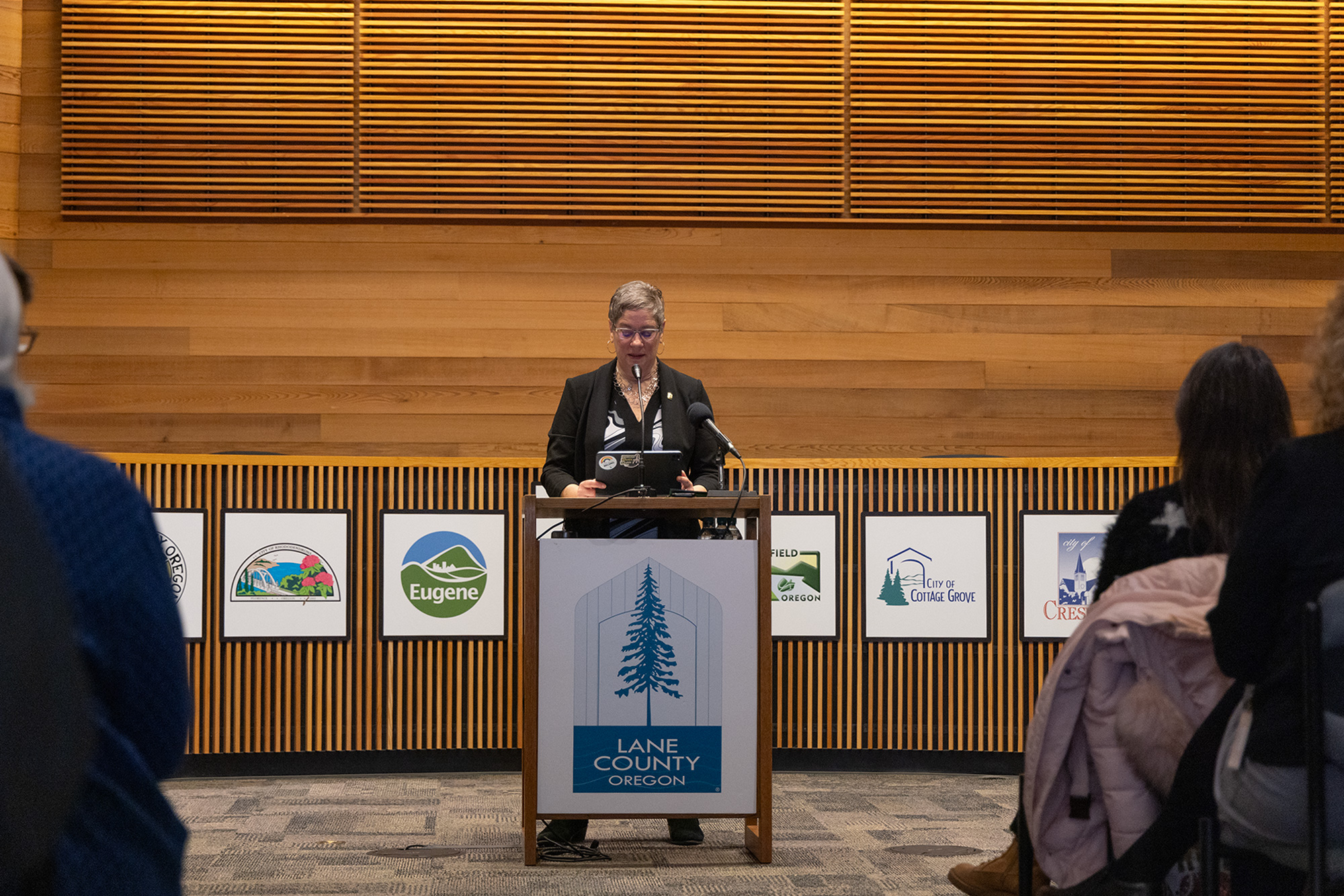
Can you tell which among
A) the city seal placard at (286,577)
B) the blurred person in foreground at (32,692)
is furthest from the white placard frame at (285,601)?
the blurred person in foreground at (32,692)

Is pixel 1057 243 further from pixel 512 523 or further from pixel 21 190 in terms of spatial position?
pixel 21 190

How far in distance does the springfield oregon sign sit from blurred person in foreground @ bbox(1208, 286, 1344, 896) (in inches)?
60.5

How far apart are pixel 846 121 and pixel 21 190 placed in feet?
11.8

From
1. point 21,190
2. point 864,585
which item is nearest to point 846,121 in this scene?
point 864,585

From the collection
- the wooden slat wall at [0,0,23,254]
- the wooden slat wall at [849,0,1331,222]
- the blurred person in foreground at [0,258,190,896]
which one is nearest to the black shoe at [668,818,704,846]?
the blurred person in foreground at [0,258,190,896]

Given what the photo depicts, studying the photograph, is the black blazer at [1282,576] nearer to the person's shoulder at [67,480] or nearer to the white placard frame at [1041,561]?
the person's shoulder at [67,480]

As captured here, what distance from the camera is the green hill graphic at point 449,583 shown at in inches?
180

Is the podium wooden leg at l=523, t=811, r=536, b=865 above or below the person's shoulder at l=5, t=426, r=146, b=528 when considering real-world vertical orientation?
below

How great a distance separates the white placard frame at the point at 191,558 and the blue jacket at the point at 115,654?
3.52 m

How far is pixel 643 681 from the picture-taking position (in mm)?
3131

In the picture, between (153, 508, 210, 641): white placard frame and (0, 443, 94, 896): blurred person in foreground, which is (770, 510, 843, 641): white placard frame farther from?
(0, 443, 94, 896): blurred person in foreground

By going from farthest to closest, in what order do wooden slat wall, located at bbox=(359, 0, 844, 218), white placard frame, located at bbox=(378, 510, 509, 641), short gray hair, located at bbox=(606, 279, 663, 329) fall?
wooden slat wall, located at bbox=(359, 0, 844, 218)
white placard frame, located at bbox=(378, 510, 509, 641)
short gray hair, located at bbox=(606, 279, 663, 329)

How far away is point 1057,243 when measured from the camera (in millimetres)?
5367

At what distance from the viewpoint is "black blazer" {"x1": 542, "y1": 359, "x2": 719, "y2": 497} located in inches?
144
